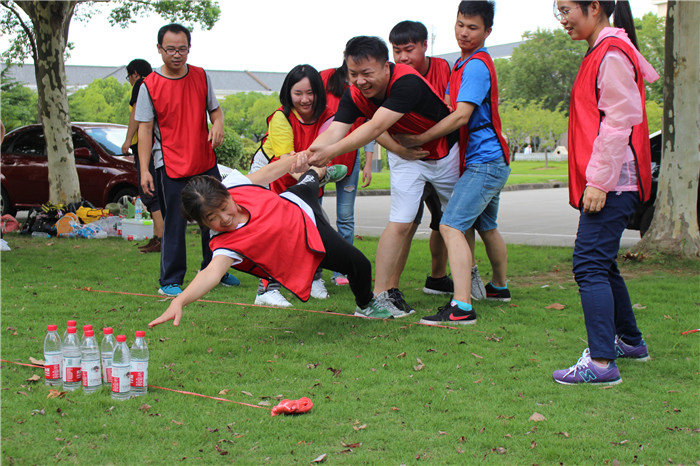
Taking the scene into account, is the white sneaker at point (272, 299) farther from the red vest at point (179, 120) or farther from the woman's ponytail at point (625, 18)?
the woman's ponytail at point (625, 18)

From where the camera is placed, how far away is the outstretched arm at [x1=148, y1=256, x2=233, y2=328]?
3.81 meters

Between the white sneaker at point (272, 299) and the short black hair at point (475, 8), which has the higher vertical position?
the short black hair at point (475, 8)

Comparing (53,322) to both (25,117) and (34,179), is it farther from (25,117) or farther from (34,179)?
(25,117)

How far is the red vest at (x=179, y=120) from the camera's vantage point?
627cm

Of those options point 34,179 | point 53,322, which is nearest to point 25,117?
point 34,179

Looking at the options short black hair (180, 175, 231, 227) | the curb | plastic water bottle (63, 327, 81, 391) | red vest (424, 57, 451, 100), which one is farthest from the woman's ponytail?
the curb

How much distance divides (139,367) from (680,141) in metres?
6.37

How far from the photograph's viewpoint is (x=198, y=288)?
4039 millimetres

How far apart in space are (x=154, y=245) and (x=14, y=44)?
14668 mm

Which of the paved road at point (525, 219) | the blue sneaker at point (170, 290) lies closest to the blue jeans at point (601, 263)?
the blue sneaker at point (170, 290)

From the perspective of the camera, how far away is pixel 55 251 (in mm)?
9156

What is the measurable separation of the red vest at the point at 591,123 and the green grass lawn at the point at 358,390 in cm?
111

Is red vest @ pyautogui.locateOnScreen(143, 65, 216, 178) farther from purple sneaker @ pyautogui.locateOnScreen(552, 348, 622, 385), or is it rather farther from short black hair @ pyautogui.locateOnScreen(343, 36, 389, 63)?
purple sneaker @ pyautogui.locateOnScreen(552, 348, 622, 385)

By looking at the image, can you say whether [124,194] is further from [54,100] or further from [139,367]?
[139,367]
